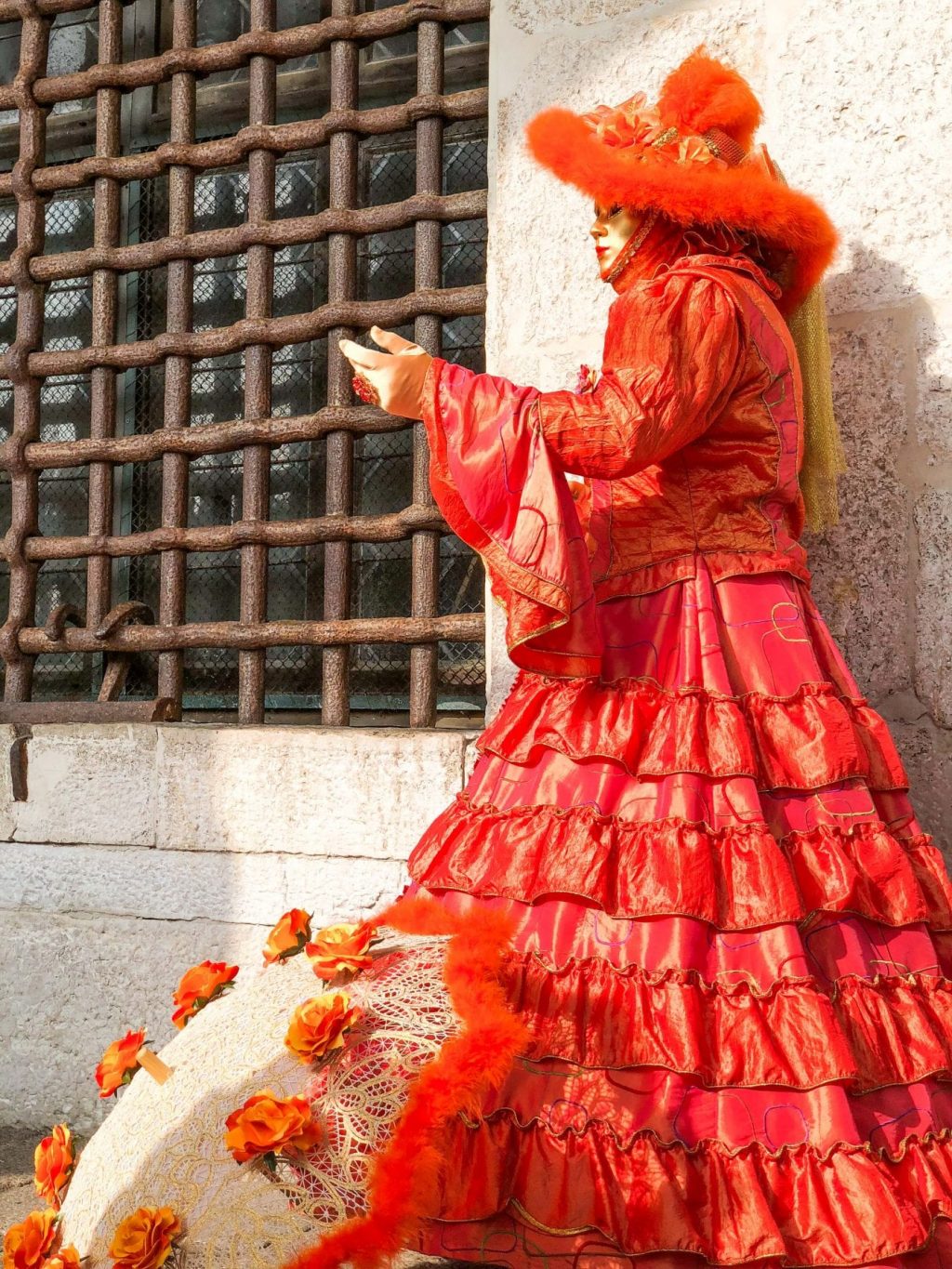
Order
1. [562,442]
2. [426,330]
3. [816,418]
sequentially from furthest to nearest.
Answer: [426,330] → [816,418] → [562,442]

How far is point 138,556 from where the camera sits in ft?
11.6

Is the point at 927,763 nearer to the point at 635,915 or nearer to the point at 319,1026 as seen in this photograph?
the point at 635,915

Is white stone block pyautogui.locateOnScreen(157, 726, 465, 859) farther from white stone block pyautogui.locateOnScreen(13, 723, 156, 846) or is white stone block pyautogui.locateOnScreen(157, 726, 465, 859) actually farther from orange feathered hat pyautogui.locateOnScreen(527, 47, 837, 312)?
orange feathered hat pyautogui.locateOnScreen(527, 47, 837, 312)

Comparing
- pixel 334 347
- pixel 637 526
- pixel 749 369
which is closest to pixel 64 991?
pixel 334 347

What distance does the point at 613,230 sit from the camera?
205 cm

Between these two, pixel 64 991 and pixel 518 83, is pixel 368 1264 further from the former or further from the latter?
pixel 518 83

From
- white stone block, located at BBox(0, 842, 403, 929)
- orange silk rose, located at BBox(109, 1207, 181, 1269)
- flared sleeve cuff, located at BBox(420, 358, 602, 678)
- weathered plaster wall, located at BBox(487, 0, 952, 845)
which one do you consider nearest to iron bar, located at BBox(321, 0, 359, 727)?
white stone block, located at BBox(0, 842, 403, 929)

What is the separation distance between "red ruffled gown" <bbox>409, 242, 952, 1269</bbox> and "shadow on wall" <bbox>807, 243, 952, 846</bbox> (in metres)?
0.38

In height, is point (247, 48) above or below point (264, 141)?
above

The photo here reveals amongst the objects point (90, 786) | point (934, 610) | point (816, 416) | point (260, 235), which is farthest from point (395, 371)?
point (90, 786)

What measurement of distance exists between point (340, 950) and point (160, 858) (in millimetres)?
1463

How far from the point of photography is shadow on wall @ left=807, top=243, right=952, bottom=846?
2352 millimetres

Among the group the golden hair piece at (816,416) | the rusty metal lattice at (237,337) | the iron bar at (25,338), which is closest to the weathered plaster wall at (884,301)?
the golden hair piece at (816,416)

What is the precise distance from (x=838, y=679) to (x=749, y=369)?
0.52 metres
